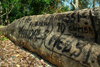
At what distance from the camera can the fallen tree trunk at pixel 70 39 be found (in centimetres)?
183

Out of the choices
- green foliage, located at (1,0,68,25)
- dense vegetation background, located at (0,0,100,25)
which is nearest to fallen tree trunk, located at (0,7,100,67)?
dense vegetation background, located at (0,0,100,25)

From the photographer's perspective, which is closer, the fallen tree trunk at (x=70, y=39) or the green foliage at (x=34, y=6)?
the fallen tree trunk at (x=70, y=39)

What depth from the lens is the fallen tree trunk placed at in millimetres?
1831

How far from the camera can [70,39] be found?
2203 mm

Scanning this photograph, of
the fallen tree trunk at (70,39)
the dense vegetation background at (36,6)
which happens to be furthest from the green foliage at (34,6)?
the fallen tree trunk at (70,39)

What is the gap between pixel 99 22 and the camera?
6.01 feet

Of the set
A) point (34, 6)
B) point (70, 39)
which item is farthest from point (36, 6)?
point (70, 39)

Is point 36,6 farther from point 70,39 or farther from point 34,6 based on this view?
point 70,39

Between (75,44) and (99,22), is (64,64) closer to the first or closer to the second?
(75,44)

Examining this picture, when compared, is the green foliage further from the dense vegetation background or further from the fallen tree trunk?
the fallen tree trunk

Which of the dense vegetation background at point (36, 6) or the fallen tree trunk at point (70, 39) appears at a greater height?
the dense vegetation background at point (36, 6)

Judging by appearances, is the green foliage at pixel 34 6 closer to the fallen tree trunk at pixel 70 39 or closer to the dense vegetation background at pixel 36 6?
the dense vegetation background at pixel 36 6

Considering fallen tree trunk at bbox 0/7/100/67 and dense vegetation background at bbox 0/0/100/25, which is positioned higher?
dense vegetation background at bbox 0/0/100/25

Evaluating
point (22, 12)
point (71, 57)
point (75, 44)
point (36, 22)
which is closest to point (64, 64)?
point (71, 57)
